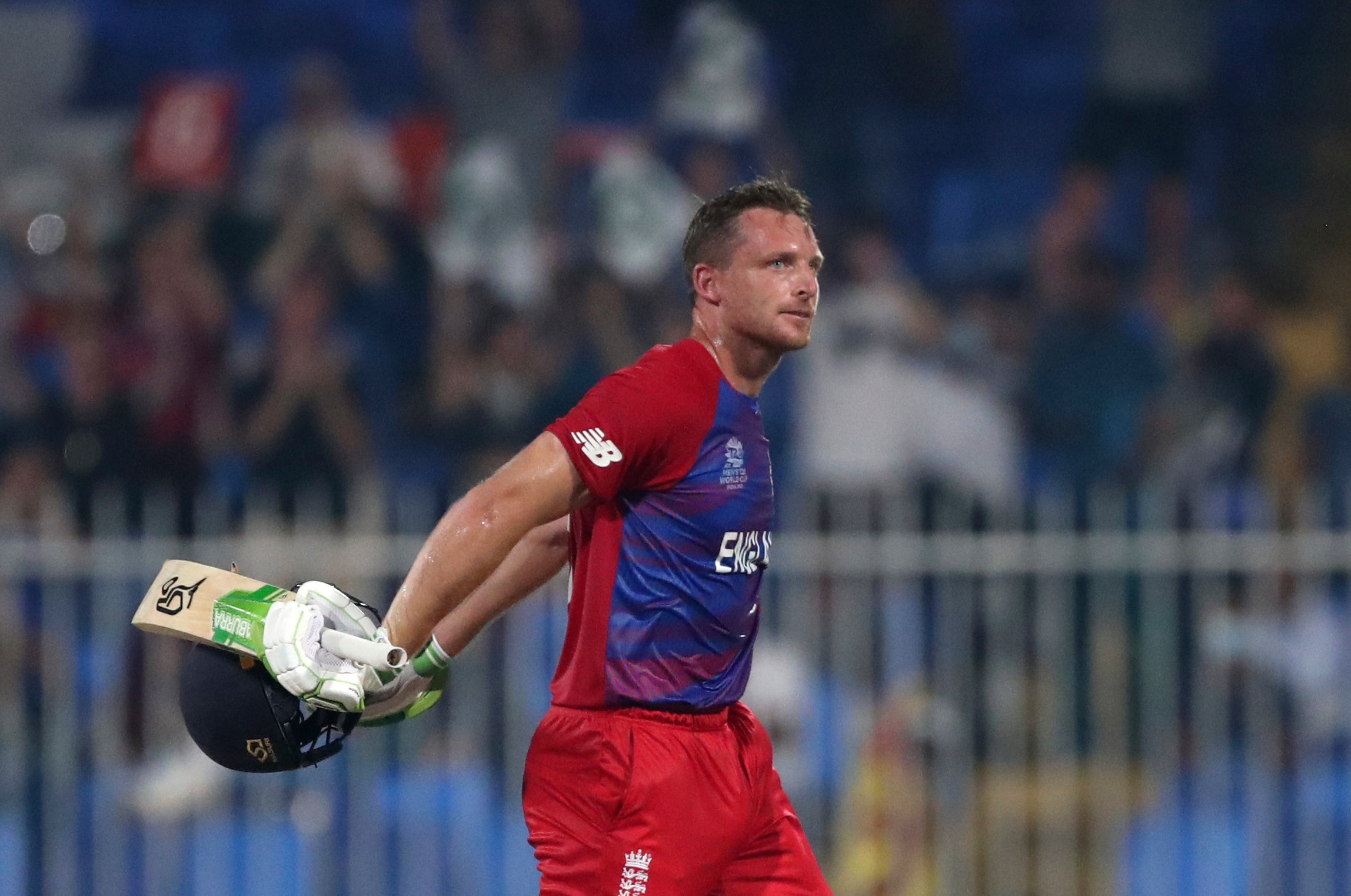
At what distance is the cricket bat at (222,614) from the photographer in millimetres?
3771

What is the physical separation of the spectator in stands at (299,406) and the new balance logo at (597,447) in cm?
490

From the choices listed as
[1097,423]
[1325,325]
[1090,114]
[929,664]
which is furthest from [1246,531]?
[1090,114]

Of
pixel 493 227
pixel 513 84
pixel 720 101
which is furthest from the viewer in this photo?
pixel 720 101

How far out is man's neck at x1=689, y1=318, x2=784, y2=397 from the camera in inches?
172

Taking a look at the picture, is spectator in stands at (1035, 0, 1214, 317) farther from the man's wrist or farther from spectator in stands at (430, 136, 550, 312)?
the man's wrist

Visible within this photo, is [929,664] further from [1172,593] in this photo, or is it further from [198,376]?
[198,376]

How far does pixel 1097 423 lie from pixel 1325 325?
4.57ft

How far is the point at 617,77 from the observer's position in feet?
35.8

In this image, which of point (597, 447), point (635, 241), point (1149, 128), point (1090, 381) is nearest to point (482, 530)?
point (597, 447)

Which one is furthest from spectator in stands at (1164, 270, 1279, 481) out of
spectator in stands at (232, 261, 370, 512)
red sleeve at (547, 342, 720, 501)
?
red sleeve at (547, 342, 720, 501)

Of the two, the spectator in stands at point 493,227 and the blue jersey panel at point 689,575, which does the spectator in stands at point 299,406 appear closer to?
the spectator in stands at point 493,227

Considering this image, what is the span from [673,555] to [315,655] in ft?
2.80

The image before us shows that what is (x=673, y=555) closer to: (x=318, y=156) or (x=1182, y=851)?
(x=1182, y=851)

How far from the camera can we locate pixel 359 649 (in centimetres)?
375
